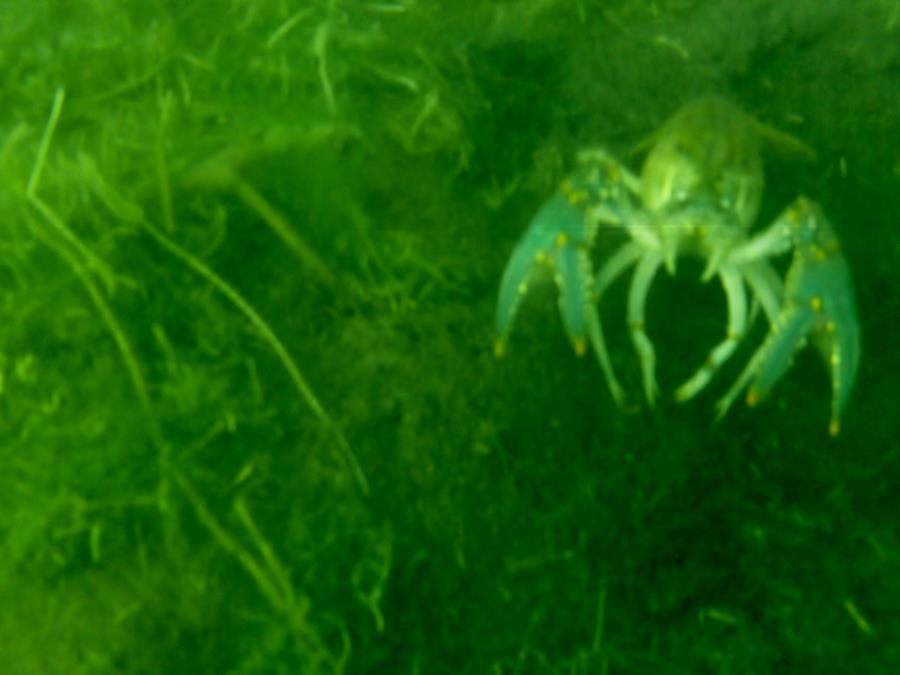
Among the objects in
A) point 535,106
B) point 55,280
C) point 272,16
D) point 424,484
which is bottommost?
point 424,484

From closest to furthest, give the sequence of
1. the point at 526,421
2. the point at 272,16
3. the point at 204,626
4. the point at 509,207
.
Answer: the point at 204,626, the point at 526,421, the point at 509,207, the point at 272,16

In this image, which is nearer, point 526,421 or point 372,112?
point 526,421

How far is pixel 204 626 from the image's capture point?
3492mm

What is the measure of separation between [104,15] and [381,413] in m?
2.30

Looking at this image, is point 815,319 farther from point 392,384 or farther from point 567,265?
point 392,384

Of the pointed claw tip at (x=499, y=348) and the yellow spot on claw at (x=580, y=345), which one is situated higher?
the yellow spot on claw at (x=580, y=345)

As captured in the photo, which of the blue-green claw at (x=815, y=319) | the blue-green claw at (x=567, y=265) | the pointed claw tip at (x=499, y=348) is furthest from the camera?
the pointed claw tip at (x=499, y=348)

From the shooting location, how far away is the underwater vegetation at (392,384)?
3.54 m

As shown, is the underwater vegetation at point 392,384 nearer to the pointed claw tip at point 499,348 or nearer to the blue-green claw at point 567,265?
the pointed claw tip at point 499,348

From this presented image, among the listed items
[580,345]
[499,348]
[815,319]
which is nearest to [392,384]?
[499,348]

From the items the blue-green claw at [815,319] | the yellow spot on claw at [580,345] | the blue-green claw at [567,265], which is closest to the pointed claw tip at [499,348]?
the blue-green claw at [567,265]

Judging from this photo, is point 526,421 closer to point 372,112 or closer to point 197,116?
point 372,112

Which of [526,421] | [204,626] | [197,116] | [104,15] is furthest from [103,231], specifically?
[526,421]

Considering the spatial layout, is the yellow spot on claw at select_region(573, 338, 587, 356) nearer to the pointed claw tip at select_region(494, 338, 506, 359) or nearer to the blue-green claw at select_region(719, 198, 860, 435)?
the pointed claw tip at select_region(494, 338, 506, 359)
